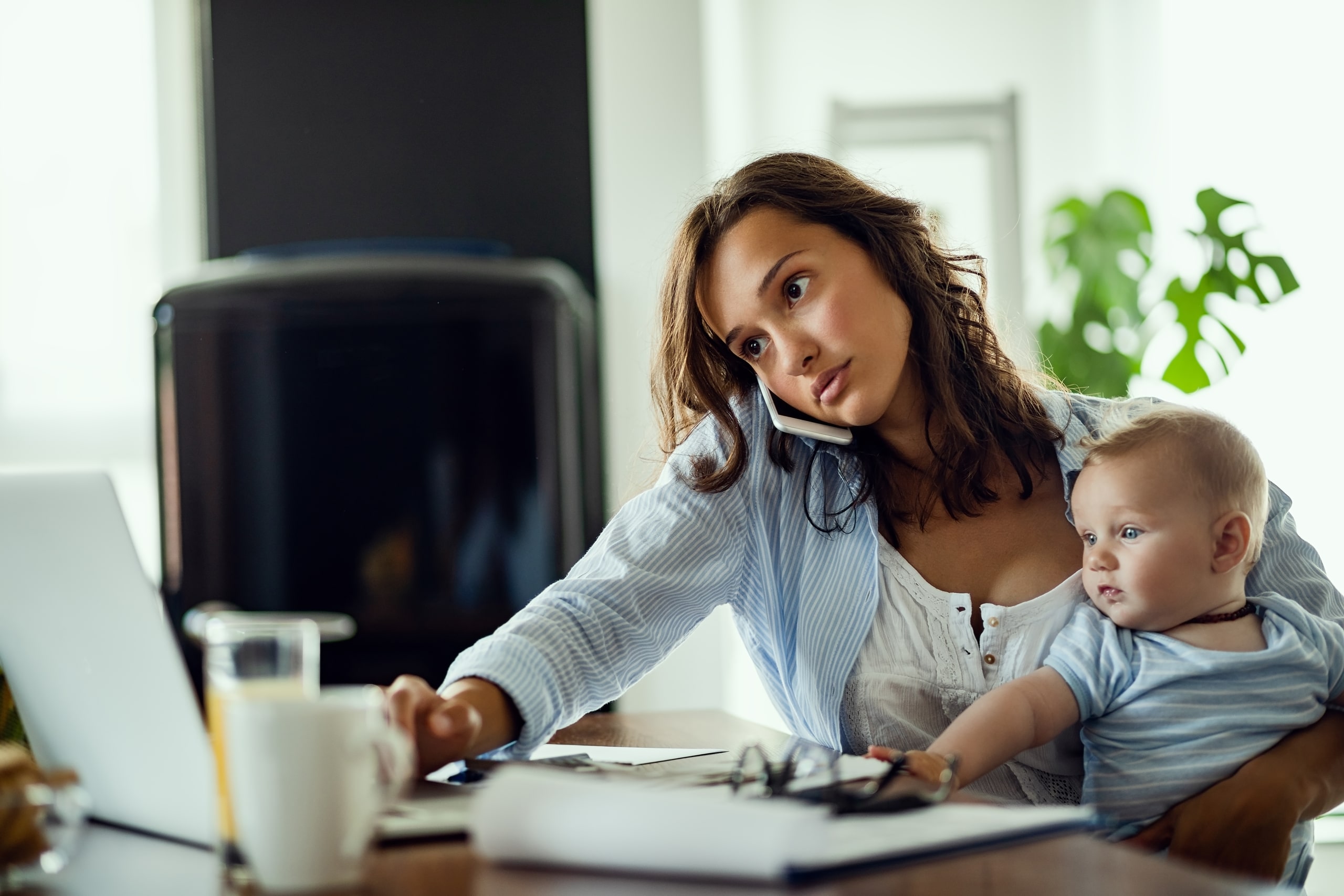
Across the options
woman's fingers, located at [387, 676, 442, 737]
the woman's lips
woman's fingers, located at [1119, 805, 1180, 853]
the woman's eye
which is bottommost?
woman's fingers, located at [1119, 805, 1180, 853]

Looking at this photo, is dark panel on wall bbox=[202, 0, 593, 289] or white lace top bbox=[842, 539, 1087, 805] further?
dark panel on wall bbox=[202, 0, 593, 289]

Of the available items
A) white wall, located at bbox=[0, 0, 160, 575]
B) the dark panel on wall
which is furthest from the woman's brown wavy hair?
white wall, located at bbox=[0, 0, 160, 575]

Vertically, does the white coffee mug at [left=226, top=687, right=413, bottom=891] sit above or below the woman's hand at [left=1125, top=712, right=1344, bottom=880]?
above

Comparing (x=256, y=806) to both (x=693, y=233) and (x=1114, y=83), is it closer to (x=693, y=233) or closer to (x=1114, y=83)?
(x=693, y=233)

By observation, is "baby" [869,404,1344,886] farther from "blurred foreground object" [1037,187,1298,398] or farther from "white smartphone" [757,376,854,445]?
"blurred foreground object" [1037,187,1298,398]

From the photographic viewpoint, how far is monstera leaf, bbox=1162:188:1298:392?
271cm

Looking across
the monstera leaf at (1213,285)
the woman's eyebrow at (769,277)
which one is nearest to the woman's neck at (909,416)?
the woman's eyebrow at (769,277)

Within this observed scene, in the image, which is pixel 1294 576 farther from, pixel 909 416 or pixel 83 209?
pixel 83 209

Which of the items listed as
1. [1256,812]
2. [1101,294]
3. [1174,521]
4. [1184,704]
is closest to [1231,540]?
[1174,521]

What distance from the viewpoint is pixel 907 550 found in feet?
4.57

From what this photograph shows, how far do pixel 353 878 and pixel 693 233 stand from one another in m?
0.99

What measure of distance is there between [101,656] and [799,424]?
2.75ft

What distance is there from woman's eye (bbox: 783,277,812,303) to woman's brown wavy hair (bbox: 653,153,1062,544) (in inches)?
3.6

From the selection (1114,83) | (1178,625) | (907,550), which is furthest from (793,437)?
(1114,83)
